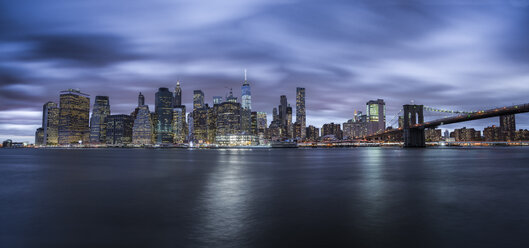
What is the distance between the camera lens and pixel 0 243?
9742mm

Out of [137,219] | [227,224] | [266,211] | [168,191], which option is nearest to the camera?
[227,224]

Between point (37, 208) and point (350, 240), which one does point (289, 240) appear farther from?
point (37, 208)

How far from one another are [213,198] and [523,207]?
47.9 feet

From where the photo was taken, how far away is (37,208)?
15852 mm

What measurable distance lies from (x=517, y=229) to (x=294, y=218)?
729 centimetres

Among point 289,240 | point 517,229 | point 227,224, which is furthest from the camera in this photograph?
point 227,224

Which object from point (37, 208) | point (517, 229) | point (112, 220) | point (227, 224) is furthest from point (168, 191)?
point (517, 229)

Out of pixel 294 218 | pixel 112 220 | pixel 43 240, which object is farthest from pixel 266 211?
pixel 43 240

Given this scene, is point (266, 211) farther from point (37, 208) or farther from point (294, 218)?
point (37, 208)

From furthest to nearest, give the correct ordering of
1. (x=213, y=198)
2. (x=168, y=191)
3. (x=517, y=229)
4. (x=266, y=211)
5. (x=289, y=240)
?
(x=168, y=191) → (x=213, y=198) → (x=266, y=211) → (x=517, y=229) → (x=289, y=240)

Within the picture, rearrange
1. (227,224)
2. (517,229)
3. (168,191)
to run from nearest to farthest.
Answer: (517,229) → (227,224) → (168,191)

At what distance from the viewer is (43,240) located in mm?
10070

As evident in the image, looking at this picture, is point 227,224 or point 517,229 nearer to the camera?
point 517,229

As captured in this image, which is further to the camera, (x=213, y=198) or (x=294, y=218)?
(x=213, y=198)
